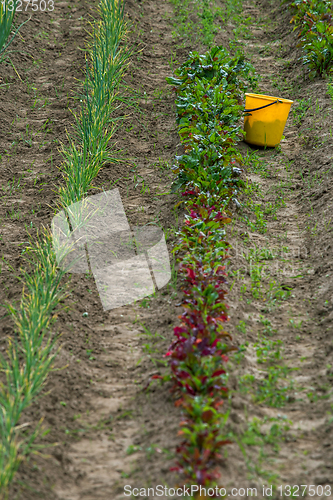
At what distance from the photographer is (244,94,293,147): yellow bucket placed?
4.70m

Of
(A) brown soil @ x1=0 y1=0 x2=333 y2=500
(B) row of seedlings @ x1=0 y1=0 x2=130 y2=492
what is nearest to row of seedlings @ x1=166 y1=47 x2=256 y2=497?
(A) brown soil @ x1=0 y1=0 x2=333 y2=500

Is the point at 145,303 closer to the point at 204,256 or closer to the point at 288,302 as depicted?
the point at 204,256

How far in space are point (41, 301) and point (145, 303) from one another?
0.79 m

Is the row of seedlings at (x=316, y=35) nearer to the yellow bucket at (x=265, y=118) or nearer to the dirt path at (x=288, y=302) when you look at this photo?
the dirt path at (x=288, y=302)

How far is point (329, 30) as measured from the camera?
5590 mm

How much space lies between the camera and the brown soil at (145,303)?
229cm

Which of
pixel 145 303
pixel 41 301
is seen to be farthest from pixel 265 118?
pixel 41 301

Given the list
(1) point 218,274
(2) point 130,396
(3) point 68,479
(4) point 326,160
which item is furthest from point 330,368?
(4) point 326,160

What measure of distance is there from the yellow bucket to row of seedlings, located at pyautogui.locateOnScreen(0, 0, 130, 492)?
141 cm

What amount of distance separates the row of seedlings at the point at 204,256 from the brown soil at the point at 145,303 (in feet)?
0.45

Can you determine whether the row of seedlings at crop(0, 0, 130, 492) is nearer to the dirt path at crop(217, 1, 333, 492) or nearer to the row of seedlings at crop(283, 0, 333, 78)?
the dirt path at crop(217, 1, 333, 492)

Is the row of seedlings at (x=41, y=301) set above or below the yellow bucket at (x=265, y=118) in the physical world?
below

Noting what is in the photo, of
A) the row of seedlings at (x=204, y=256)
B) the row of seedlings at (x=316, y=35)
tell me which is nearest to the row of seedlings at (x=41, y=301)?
the row of seedlings at (x=204, y=256)

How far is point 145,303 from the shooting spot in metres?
3.37
